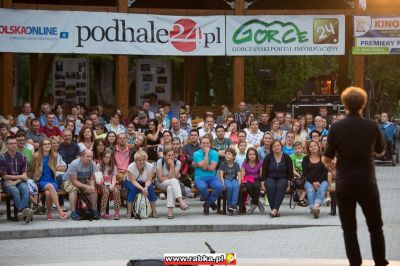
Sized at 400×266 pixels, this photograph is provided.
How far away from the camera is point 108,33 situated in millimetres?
26500

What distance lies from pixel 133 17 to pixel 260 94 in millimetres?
18683

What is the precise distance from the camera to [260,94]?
147 feet

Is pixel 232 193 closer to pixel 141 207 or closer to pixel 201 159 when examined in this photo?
pixel 201 159

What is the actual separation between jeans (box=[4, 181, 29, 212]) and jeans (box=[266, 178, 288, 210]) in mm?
4038

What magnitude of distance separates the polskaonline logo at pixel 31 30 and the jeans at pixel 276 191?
9943 mm

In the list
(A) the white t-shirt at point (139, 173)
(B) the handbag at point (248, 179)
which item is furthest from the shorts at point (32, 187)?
(B) the handbag at point (248, 179)

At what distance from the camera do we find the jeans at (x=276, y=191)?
57.4 ft

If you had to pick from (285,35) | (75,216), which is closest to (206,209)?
(75,216)

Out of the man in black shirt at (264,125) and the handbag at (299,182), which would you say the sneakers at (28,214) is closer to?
the handbag at (299,182)

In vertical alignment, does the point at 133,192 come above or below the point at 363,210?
below

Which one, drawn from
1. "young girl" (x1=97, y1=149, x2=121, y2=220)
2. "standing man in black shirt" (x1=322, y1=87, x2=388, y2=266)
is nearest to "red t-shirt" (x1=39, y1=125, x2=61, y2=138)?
"young girl" (x1=97, y1=149, x2=121, y2=220)

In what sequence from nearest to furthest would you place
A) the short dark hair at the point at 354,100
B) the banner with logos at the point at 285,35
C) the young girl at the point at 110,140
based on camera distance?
the short dark hair at the point at 354,100 < the young girl at the point at 110,140 < the banner with logos at the point at 285,35

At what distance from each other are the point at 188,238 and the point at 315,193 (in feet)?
10.6

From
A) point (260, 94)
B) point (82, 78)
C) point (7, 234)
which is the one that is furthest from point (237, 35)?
point (260, 94)
